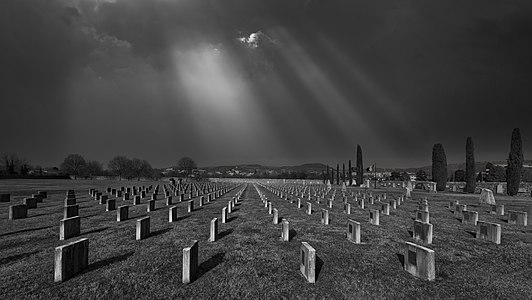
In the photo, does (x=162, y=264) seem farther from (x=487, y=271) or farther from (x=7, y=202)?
(x=7, y=202)

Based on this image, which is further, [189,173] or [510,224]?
[189,173]

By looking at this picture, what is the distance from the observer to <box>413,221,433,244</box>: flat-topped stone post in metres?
9.00

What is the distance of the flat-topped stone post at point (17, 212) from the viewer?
12.2m

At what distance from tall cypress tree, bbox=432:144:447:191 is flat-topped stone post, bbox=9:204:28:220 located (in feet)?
156

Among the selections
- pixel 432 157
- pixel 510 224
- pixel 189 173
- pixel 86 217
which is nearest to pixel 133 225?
pixel 86 217

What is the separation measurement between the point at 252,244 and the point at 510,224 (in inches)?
508

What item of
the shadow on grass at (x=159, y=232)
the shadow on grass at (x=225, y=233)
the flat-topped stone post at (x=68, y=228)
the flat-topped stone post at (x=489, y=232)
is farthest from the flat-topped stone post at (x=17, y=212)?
the flat-topped stone post at (x=489, y=232)

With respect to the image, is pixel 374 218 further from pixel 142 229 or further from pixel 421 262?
pixel 142 229

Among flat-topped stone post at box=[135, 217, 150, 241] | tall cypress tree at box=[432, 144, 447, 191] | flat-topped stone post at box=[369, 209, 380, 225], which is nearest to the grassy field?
flat-topped stone post at box=[135, 217, 150, 241]

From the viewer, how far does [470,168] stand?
124 feet

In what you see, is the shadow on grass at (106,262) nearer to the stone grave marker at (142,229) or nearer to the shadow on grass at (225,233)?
the stone grave marker at (142,229)

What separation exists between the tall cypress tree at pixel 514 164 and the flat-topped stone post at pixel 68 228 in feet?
138

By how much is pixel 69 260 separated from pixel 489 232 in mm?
12142

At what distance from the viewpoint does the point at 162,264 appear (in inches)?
251
